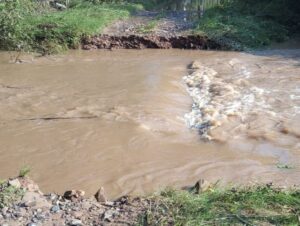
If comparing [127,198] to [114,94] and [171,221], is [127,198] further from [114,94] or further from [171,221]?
[114,94]

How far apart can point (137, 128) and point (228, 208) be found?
345cm

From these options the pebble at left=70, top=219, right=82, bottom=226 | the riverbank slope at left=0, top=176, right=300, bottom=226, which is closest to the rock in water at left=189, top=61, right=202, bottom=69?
the riverbank slope at left=0, top=176, right=300, bottom=226

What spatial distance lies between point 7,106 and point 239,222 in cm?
588

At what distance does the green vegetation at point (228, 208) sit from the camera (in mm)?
3480

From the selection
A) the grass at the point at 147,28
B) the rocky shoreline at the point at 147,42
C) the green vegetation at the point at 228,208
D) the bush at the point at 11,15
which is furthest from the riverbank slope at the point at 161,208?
the grass at the point at 147,28

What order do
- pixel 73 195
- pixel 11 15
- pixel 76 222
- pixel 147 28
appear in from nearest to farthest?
pixel 76 222
pixel 73 195
pixel 11 15
pixel 147 28

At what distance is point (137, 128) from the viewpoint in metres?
6.98

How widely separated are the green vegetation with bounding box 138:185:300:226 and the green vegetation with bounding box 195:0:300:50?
10436 millimetres

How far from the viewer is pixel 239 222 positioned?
3.47 m

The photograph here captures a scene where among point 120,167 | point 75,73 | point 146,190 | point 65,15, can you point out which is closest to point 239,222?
point 146,190

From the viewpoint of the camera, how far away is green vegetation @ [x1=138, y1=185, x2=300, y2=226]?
11.4ft

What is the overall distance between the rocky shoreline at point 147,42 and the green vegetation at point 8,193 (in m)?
10.4

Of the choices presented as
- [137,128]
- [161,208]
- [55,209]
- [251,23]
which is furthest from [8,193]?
[251,23]

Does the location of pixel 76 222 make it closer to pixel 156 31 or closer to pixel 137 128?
pixel 137 128
